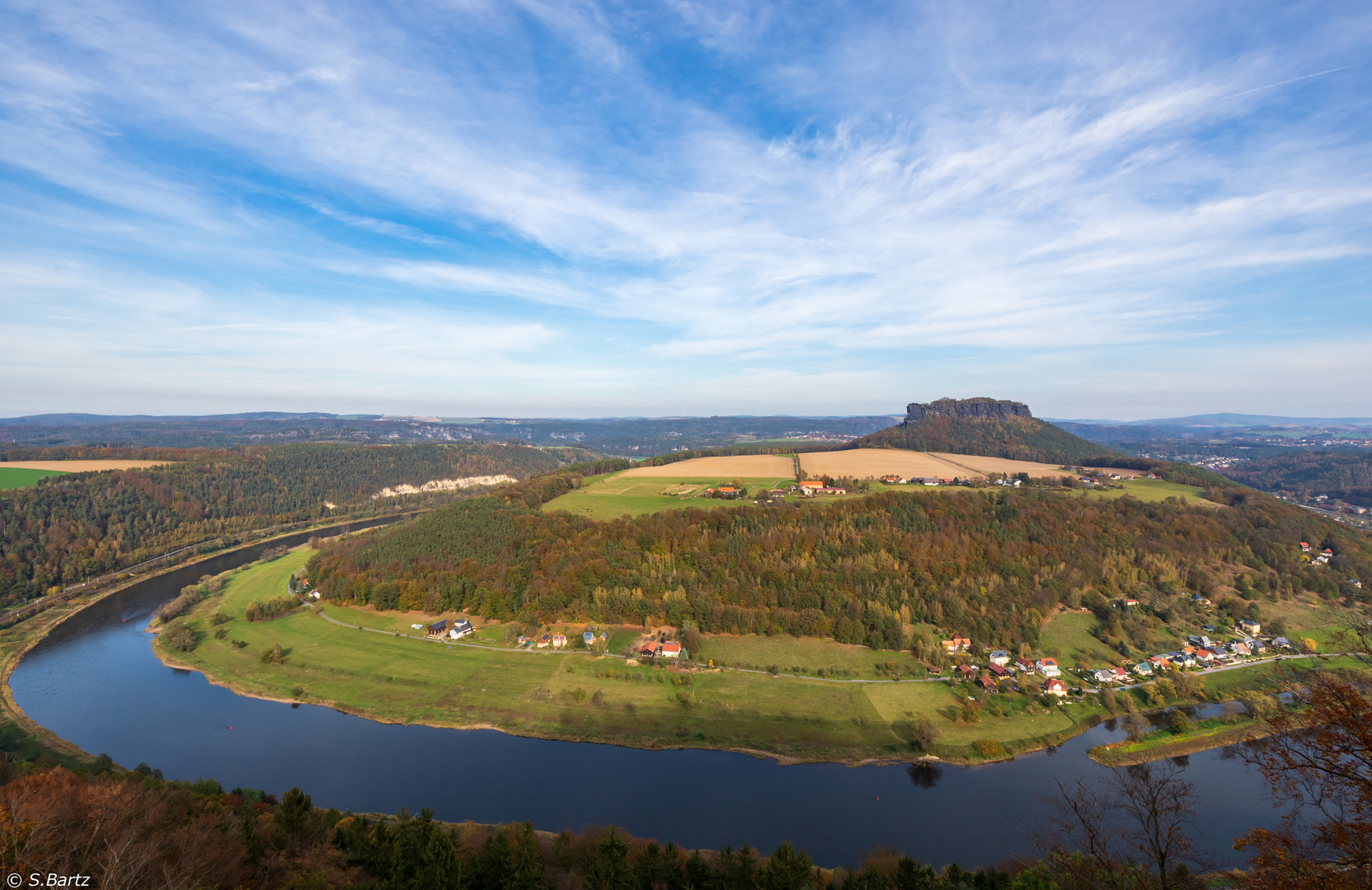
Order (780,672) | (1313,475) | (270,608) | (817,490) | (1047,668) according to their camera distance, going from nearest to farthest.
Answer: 1. (1047,668)
2. (780,672)
3. (270,608)
4. (817,490)
5. (1313,475)

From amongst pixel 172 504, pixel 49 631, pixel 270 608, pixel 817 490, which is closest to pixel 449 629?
pixel 270 608

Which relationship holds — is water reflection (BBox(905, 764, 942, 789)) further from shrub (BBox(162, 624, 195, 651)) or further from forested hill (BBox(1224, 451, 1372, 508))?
forested hill (BBox(1224, 451, 1372, 508))

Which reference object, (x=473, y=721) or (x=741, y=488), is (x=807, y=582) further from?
(x=473, y=721)

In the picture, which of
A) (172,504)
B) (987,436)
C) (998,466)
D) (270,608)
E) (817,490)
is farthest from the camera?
(987,436)

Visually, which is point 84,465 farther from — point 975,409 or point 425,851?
point 975,409

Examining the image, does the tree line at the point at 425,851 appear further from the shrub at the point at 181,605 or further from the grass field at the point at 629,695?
the shrub at the point at 181,605
